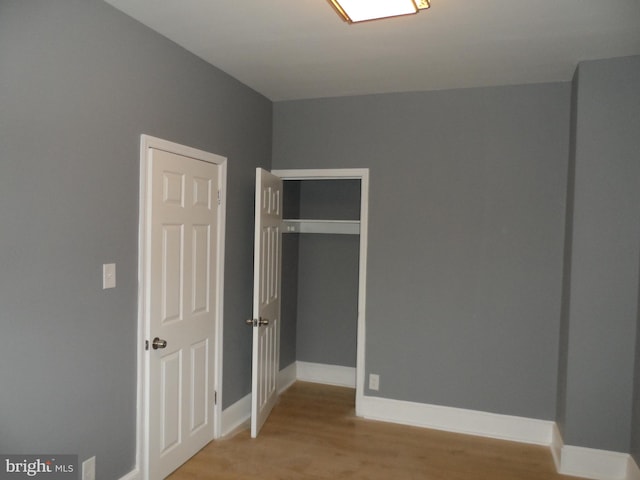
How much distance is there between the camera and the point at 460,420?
351cm

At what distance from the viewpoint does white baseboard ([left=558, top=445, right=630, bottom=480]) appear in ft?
9.19

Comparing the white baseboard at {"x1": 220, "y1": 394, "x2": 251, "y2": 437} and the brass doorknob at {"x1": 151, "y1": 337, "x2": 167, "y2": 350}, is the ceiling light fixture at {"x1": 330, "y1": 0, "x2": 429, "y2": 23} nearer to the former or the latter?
the brass doorknob at {"x1": 151, "y1": 337, "x2": 167, "y2": 350}

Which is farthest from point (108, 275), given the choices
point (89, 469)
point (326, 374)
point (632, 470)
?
point (632, 470)

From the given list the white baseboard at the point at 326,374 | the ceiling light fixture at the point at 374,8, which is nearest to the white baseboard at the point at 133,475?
the white baseboard at the point at 326,374

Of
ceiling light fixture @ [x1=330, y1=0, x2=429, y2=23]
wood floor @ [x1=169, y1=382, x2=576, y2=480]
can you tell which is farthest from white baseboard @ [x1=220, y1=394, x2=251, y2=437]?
ceiling light fixture @ [x1=330, y1=0, x2=429, y2=23]

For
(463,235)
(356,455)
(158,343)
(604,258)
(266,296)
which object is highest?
(463,235)

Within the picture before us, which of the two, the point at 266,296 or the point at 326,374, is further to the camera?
the point at 326,374

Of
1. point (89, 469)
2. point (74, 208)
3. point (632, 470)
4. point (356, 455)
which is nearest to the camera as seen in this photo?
point (74, 208)

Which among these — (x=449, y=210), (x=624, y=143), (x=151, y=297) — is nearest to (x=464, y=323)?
(x=449, y=210)

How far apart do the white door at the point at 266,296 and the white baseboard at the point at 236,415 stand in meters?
0.18

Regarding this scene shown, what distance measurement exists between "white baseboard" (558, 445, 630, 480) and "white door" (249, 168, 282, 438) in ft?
7.01

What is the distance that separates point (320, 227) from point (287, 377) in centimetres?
154

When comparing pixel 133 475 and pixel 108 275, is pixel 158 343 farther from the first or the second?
pixel 133 475

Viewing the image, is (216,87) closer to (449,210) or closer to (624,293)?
(449,210)
